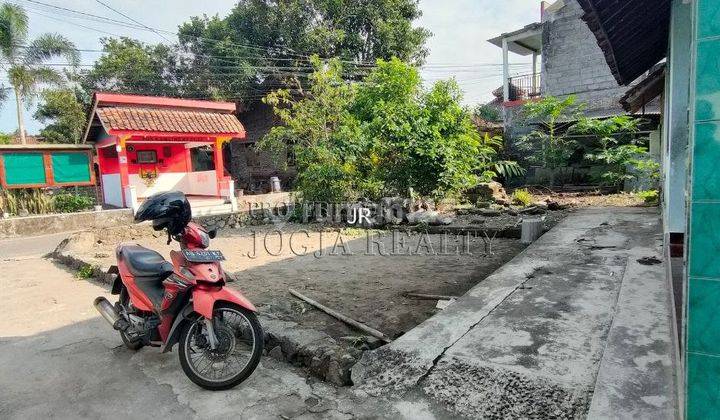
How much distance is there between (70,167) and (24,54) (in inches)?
349

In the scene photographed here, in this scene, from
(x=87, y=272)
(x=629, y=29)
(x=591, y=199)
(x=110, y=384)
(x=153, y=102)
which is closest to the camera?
(x=110, y=384)

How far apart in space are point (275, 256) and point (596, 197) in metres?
9.31

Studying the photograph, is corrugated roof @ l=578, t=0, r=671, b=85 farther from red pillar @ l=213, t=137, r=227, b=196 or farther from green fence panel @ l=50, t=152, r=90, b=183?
green fence panel @ l=50, t=152, r=90, b=183

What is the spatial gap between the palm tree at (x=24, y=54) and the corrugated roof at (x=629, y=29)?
2218 cm

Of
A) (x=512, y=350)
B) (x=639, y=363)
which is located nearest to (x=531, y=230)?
(x=512, y=350)

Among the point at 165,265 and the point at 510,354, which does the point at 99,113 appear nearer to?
the point at 165,265

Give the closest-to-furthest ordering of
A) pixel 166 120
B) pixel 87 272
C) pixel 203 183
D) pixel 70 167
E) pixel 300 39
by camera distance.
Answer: pixel 87 272
pixel 70 167
pixel 166 120
pixel 203 183
pixel 300 39

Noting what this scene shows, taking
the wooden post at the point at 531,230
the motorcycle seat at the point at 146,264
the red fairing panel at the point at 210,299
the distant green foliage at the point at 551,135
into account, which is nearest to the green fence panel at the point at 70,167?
the motorcycle seat at the point at 146,264

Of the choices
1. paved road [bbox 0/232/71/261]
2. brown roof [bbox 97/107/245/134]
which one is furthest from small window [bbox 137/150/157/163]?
paved road [bbox 0/232/71/261]

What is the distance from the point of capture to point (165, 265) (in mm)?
3531

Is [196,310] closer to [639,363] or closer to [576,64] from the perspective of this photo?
[639,363]

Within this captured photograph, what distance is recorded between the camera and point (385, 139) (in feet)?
34.4

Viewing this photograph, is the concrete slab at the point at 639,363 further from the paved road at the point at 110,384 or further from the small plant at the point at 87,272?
the small plant at the point at 87,272

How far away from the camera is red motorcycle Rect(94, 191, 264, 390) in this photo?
3.00 m
